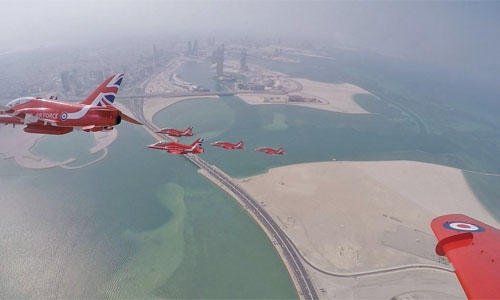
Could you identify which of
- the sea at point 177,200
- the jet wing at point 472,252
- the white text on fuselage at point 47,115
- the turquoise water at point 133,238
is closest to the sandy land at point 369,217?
the sea at point 177,200

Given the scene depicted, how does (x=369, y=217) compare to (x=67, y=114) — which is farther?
(x=369, y=217)

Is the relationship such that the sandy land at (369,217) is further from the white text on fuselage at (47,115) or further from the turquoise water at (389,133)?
the white text on fuselage at (47,115)

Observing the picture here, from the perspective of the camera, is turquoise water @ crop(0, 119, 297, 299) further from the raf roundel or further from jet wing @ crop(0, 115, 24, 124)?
the raf roundel

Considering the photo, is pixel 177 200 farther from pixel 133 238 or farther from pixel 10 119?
pixel 10 119

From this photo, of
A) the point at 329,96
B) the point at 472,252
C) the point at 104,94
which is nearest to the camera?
the point at 472,252

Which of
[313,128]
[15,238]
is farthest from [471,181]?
[15,238]

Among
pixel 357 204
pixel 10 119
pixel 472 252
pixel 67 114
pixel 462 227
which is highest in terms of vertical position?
pixel 472 252

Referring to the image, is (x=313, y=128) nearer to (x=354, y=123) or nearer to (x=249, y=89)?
(x=354, y=123)

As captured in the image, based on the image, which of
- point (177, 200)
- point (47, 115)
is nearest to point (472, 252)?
point (47, 115)
